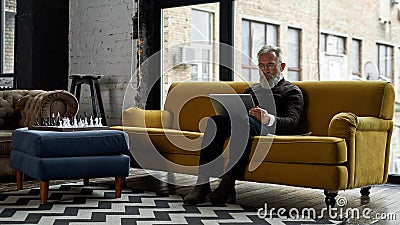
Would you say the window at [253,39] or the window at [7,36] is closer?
the window at [253,39]

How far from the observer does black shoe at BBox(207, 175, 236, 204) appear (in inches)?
154

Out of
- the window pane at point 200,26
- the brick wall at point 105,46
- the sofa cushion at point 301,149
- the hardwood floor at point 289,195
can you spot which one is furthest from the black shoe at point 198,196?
the brick wall at point 105,46

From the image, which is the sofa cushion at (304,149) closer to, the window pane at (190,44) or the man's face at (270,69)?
the man's face at (270,69)

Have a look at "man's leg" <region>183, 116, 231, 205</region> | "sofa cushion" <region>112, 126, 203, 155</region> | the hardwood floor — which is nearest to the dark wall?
the hardwood floor

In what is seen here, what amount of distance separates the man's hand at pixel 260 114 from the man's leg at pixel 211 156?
0.59 ft

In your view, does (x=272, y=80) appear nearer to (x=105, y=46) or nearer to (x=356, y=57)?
(x=356, y=57)

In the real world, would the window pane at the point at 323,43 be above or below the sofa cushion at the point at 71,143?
above

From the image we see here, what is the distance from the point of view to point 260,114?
3967 millimetres

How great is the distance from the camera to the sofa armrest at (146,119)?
5086 mm

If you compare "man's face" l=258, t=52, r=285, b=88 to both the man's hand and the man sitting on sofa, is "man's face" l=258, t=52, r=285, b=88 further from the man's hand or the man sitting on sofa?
the man's hand

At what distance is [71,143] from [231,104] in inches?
42.7

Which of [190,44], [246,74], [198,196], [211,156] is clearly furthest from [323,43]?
[198,196]

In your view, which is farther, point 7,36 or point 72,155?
point 7,36

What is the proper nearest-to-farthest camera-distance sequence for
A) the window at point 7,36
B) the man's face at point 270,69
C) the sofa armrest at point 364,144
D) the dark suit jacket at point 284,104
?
the sofa armrest at point 364,144, the dark suit jacket at point 284,104, the man's face at point 270,69, the window at point 7,36
